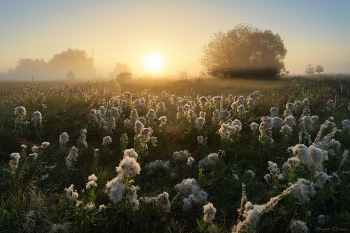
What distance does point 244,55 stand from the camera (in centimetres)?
3089

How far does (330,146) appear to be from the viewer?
11.6ft

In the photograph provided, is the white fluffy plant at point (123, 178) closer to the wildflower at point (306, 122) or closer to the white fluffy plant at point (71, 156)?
the white fluffy plant at point (71, 156)

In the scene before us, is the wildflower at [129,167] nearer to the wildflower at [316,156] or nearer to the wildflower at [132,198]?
the wildflower at [132,198]

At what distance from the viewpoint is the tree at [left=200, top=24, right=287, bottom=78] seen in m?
30.2

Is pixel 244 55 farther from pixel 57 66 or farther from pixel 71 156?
pixel 57 66

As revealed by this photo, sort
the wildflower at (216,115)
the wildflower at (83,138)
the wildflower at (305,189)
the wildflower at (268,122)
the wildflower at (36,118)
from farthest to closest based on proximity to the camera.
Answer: the wildflower at (216,115) < the wildflower at (36,118) < the wildflower at (83,138) < the wildflower at (268,122) < the wildflower at (305,189)

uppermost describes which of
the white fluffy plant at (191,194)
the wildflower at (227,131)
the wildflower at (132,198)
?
the wildflower at (227,131)

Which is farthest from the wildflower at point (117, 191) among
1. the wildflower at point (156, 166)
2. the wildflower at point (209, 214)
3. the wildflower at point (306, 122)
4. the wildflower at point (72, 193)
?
the wildflower at point (306, 122)

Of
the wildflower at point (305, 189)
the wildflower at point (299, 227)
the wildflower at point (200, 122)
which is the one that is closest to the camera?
the wildflower at point (299, 227)

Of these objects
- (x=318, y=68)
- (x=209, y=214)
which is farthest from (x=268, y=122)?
(x=318, y=68)

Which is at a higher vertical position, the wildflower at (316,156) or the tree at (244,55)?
the tree at (244,55)

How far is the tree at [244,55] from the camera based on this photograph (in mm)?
30156

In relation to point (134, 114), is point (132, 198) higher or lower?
lower

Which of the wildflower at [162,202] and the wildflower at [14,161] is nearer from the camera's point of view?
the wildflower at [162,202]
